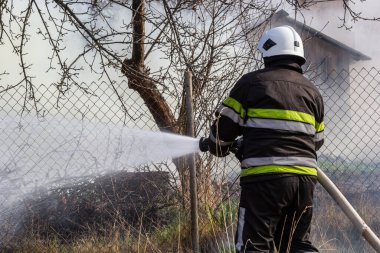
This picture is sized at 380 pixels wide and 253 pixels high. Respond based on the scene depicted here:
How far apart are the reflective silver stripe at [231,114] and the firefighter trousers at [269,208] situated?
39 cm

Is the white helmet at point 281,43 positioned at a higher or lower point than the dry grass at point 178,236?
higher

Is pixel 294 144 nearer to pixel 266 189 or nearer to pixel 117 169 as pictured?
pixel 266 189

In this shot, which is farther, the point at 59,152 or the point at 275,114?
the point at 59,152

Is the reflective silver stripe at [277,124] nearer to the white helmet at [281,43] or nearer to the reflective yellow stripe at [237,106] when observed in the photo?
the reflective yellow stripe at [237,106]

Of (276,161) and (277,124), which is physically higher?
(277,124)

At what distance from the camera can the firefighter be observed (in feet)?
12.5

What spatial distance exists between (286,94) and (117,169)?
8.37 feet

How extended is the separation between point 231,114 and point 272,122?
26 cm

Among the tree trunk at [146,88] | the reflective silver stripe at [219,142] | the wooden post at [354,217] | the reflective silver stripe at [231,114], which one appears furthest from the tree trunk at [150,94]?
the wooden post at [354,217]

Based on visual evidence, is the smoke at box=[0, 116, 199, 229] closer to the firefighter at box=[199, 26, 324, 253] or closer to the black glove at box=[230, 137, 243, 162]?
the black glove at box=[230, 137, 243, 162]

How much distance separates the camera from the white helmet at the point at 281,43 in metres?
3.99

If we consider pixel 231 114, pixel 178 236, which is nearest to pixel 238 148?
pixel 231 114

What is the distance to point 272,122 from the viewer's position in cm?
383

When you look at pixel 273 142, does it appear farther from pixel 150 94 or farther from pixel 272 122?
pixel 150 94
